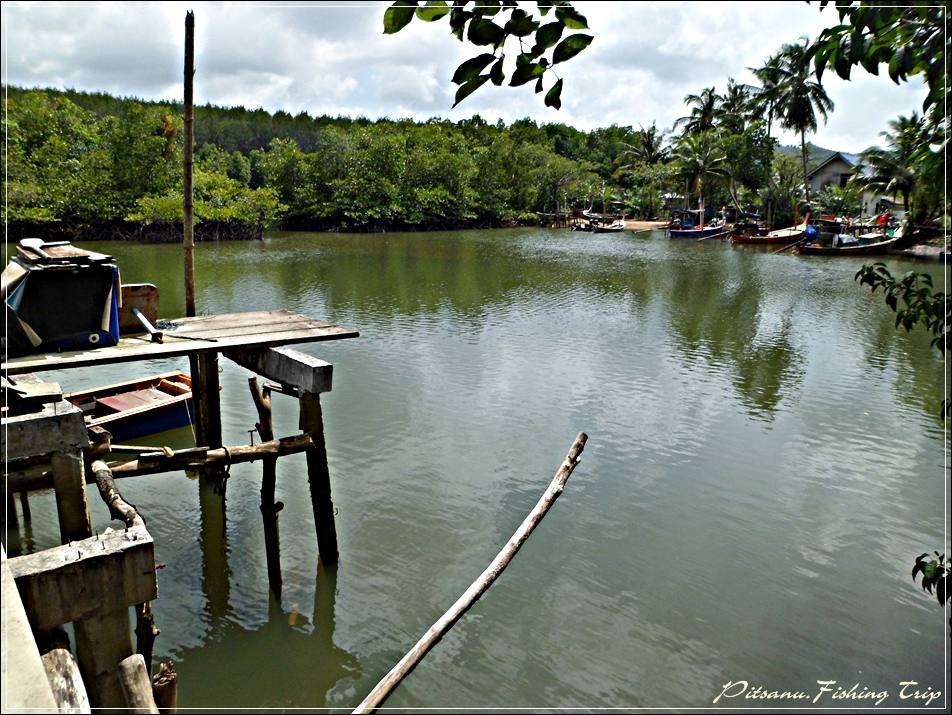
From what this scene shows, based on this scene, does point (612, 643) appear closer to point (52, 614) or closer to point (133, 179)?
point (52, 614)

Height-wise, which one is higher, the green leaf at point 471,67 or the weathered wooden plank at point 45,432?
the green leaf at point 471,67

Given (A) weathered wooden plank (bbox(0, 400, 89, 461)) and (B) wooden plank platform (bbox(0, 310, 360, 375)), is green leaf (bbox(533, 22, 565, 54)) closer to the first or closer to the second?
(A) weathered wooden plank (bbox(0, 400, 89, 461))

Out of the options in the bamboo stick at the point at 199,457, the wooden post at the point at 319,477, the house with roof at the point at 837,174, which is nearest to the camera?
the bamboo stick at the point at 199,457

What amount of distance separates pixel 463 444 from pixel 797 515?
17.8ft

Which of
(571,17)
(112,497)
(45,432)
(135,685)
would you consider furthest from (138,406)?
(571,17)

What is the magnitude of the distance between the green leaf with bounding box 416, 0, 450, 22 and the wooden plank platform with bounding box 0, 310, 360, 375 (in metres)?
5.19

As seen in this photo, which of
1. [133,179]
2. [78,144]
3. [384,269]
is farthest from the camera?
[78,144]

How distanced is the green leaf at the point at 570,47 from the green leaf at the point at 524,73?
0.22 feet

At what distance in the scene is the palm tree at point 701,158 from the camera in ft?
193

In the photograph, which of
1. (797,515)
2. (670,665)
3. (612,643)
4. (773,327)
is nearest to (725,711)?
(670,665)

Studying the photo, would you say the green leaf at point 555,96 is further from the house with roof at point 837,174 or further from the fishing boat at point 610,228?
the fishing boat at point 610,228

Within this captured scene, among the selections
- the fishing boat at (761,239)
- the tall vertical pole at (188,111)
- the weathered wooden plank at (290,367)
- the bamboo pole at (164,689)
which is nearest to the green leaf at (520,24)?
the bamboo pole at (164,689)

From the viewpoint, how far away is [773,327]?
22.7 m

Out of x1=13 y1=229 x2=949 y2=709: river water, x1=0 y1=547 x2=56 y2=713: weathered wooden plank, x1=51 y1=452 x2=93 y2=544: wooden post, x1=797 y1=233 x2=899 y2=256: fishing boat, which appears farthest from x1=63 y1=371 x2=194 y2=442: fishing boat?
x1=797 y1=233 x2=899 y2=256: fishing boat
